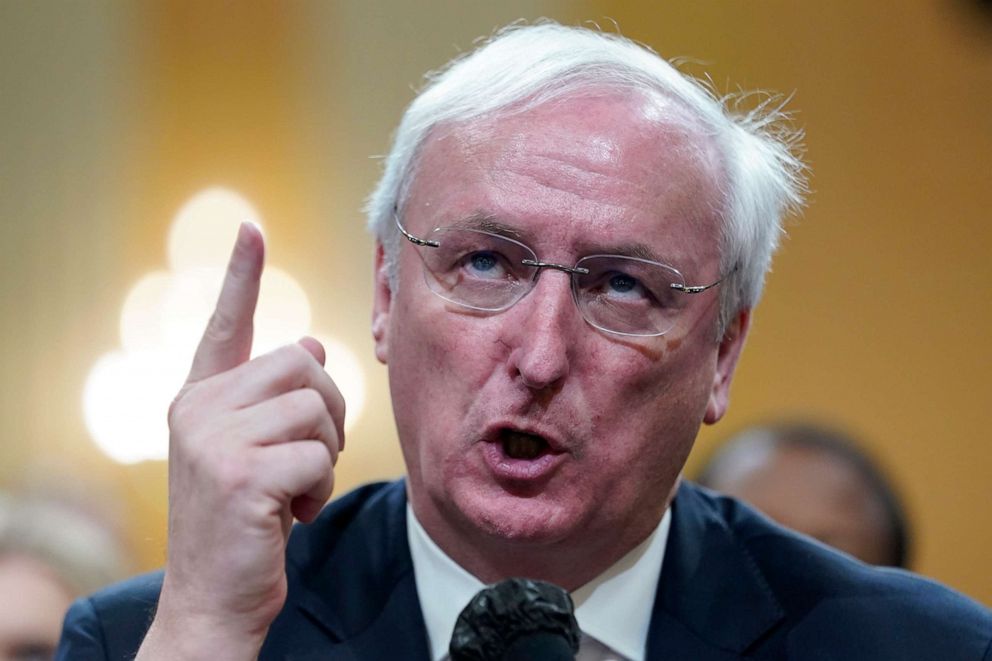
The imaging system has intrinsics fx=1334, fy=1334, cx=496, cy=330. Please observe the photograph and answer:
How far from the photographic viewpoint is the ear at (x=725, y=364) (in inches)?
85.4

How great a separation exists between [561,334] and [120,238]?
2984 millimetres

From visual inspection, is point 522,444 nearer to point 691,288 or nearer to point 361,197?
point 691,288

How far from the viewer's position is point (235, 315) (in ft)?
5.56

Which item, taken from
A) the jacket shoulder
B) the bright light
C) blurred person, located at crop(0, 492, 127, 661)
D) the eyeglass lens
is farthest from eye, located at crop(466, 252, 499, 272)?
the bright light

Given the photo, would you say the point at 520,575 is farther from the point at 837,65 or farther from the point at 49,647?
the point at 837,65

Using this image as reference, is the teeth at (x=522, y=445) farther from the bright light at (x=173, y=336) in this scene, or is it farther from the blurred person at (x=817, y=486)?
the bright light at (x=173, y=336)

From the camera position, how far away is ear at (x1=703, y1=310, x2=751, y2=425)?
2.17m

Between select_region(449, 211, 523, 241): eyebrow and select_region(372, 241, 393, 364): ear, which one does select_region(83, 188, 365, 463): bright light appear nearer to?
select_region(372, 241, 393, 364): ear

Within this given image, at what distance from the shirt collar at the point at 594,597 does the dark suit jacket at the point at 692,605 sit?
0.02 m

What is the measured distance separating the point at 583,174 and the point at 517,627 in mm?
865

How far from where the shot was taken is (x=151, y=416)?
14.1ft

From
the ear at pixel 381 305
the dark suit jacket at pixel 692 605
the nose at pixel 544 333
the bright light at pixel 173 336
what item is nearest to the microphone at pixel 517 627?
the nose at pixel 544 333

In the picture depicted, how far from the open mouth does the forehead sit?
0.28 metres

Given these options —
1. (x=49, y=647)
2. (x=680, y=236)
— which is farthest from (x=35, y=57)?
Answer: (x=680, y=236)
